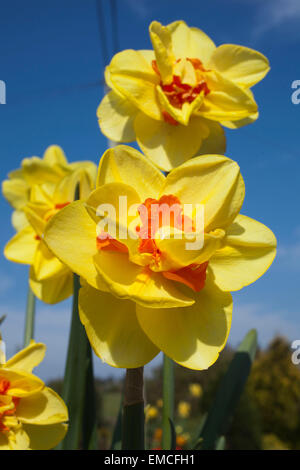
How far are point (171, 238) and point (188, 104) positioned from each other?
0.70m

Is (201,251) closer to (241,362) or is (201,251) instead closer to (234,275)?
(234,275)

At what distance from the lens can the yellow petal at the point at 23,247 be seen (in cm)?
187

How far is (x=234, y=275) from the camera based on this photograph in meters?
0.96

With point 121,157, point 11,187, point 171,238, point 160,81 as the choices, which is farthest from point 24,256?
point 171,238

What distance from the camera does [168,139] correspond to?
4.77 feet

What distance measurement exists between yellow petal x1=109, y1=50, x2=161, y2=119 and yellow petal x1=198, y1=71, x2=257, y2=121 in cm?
16

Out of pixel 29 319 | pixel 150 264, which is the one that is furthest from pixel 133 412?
pixel 29 319

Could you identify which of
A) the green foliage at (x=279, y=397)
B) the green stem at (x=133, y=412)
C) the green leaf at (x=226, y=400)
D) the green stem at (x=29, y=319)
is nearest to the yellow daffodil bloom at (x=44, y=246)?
the green stem at (x=29, y=319)

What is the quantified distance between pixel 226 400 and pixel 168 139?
36.3 inches

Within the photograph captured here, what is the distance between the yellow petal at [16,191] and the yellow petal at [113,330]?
1.54 meters

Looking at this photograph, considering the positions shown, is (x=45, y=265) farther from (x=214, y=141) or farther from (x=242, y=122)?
(x=242, y=122)

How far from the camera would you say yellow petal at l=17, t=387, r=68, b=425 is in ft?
3.93

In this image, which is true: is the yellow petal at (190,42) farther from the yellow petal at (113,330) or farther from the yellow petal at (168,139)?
the yellow petal at (113,330)

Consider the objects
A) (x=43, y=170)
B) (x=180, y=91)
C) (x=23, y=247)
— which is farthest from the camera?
(x=43, y=170)
